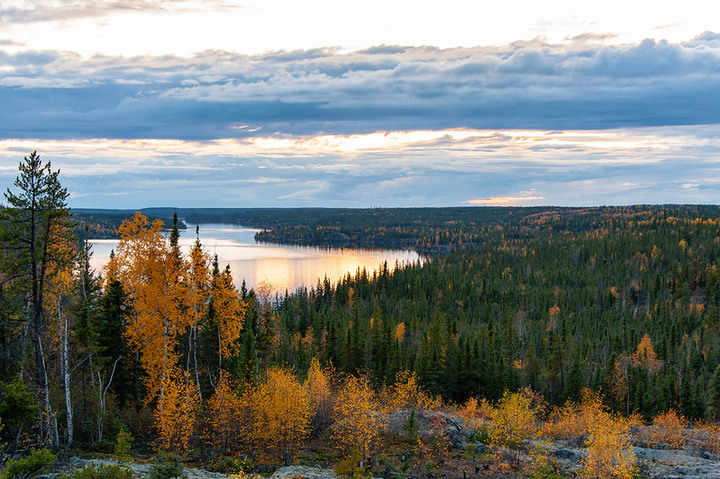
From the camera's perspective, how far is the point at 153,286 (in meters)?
33.8

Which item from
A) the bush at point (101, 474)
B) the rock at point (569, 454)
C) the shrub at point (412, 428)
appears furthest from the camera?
the rock at point (569, 454)

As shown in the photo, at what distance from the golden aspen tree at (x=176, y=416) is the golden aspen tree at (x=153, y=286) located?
0.75 meters

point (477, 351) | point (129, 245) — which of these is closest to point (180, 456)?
point (129, 245)

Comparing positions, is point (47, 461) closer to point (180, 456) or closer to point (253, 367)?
point (180, 456)

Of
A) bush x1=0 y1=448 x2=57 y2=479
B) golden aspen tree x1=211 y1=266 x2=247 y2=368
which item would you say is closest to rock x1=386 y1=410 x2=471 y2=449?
golden aspen tree x1=211 y1=266 x2=247 y2=368

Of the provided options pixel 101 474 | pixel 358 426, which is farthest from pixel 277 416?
pixel 101 474

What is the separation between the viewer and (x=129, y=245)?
33.8m

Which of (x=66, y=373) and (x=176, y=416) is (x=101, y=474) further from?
(x=66, y=373)

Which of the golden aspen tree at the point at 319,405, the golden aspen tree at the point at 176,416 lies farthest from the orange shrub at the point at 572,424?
the golden aspen tree at the point at 176,416

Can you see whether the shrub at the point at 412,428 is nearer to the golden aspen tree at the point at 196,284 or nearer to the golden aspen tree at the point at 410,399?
the golden aspen tree at the point at 410,399

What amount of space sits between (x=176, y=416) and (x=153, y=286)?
8567mm

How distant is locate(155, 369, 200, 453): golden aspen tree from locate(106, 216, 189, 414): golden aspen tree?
748 millimetres

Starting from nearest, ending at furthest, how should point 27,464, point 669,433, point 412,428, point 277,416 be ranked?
point 27,464, point 277,416, point 412,428, point 669,433

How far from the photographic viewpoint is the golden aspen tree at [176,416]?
106 ft
